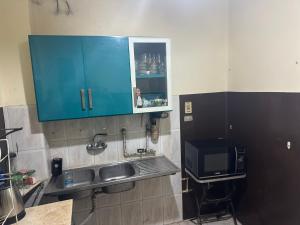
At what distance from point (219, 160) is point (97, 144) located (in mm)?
1122

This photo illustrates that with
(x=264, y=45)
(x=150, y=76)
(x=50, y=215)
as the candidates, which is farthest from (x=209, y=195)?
(x=50, y=215)

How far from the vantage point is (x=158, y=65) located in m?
1.97

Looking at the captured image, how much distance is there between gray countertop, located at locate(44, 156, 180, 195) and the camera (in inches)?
64.0

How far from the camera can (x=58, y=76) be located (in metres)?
1.65

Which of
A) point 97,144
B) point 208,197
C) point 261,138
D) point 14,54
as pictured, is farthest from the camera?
point 208,197

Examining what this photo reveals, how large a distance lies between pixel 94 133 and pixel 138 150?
459 mm

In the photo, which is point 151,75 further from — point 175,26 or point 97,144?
point 97,144

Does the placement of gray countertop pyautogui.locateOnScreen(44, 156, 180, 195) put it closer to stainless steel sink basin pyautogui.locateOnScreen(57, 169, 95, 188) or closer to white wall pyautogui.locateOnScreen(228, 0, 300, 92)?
stainless steel sink basin pyautogui.locateOnScreen(57, 169, 95, 188)

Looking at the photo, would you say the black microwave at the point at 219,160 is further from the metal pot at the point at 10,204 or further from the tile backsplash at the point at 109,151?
the metal pot at the point at 10,204

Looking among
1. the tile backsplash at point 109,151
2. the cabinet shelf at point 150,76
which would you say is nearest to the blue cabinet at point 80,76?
the cabinet shelf at point 150,76

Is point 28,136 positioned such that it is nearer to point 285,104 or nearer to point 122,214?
point 122,214

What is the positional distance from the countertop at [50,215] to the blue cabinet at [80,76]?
66 cm

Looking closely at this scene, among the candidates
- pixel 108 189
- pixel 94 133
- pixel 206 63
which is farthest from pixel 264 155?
pixel 94 133

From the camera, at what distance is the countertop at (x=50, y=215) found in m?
1.14
